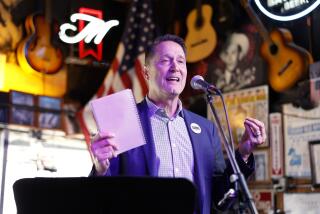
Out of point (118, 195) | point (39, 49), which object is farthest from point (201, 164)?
point (39, 49)

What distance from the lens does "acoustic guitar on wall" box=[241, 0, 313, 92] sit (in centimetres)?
356

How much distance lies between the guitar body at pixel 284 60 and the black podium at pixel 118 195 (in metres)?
2.87

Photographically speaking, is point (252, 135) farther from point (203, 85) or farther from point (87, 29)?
point (87, 29)

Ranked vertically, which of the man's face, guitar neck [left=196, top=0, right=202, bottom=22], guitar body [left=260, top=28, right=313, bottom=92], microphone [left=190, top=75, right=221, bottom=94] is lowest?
microphone [left=190, top=75, right=221, bottom=94]

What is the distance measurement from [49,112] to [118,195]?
3602mm

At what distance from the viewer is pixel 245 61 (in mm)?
4051

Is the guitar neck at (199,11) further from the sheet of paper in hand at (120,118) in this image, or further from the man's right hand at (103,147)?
the man's right hand at (103,147)

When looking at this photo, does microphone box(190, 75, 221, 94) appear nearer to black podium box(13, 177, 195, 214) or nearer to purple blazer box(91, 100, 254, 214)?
purple blazer box(91, 100, 254, 214)

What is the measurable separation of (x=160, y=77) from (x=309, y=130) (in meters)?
2.27

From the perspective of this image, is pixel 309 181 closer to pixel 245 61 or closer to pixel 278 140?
pixel 278 140

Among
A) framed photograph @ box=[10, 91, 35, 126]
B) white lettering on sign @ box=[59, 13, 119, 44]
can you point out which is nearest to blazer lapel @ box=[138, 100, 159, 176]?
white lettering on sign @ box=[59, 13, 119, 44]

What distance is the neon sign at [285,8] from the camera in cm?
266

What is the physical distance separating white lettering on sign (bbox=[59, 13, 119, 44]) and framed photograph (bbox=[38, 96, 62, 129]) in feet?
6.39

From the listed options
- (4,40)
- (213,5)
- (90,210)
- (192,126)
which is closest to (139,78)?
(213,5)
